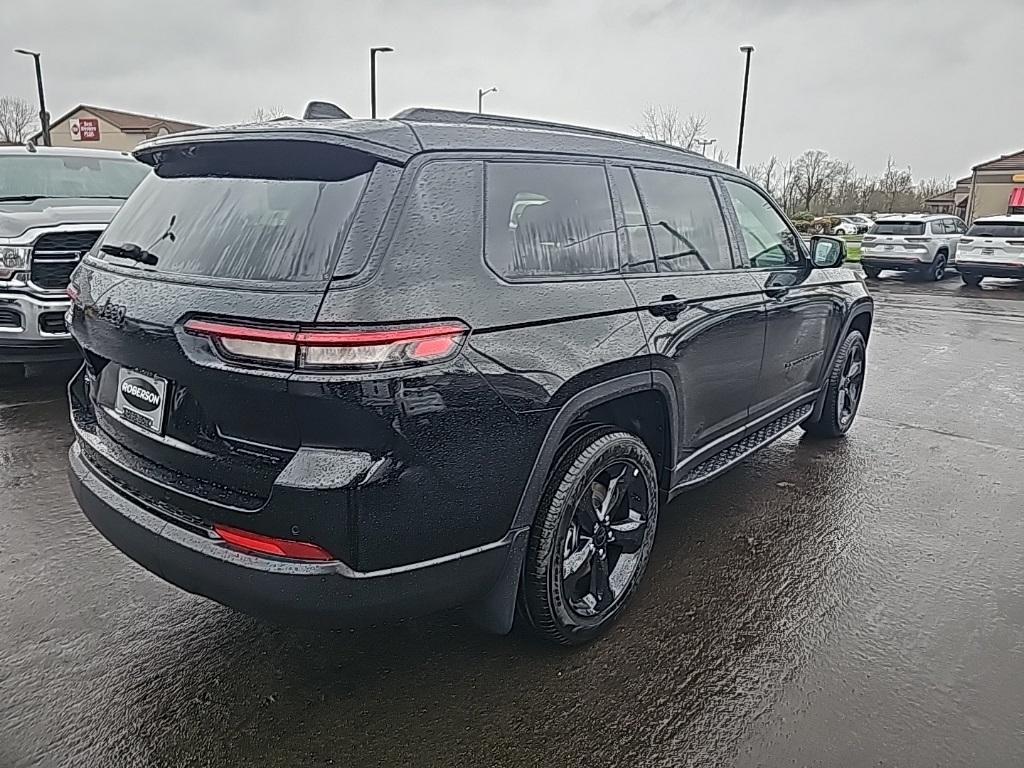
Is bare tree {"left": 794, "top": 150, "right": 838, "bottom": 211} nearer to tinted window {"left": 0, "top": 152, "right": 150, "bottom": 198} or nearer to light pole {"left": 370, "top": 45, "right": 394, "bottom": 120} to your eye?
light pole {"left": 370, "top": 45, "right": 394, "bottom": 120}

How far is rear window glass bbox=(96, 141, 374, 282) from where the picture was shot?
2090 millimetres

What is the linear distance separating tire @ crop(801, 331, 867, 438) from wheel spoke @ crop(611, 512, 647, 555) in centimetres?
244

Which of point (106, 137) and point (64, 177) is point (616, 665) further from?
point (106, 137)

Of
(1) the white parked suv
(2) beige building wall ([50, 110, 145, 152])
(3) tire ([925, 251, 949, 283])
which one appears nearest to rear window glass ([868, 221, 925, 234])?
(3) tire ([925, 251, 949, 283])

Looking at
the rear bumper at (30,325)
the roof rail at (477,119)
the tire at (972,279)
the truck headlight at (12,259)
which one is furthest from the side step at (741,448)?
the tire at (972,279)

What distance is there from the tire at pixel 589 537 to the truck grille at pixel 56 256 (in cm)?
476

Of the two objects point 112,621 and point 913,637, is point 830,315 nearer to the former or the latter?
point 913,637

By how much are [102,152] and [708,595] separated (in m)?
7.43

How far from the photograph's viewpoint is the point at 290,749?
2.20 metres

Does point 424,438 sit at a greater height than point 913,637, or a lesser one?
greater

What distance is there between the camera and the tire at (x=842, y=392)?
4.86m

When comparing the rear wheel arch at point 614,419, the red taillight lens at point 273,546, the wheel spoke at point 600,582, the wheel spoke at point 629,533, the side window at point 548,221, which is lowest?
the wheel spoke at point 600,582

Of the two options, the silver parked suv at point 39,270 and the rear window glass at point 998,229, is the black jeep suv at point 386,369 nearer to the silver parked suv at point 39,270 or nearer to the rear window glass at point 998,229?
the silver parked suv at point 39,270

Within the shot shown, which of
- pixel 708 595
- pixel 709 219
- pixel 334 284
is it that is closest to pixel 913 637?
pixel 708 595
